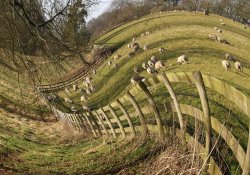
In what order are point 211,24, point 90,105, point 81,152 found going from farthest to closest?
point 211,24
point 90,105
point 81,152

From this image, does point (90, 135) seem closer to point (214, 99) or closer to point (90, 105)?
point (214, 99)

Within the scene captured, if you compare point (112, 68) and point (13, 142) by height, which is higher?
point (112, 68)

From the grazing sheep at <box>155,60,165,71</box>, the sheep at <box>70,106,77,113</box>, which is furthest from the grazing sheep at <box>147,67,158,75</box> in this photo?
the sheep at <box>70,106,77,113</box>

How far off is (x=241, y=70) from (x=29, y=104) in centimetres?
1427

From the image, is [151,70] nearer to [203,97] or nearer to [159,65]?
[159,65]

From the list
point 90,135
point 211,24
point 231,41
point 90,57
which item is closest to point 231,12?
point 211,24

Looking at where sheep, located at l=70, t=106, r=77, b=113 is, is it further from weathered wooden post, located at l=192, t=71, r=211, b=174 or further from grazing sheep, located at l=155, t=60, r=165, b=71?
weathered wooden post, located at l=192, t=71, r=211, b=174

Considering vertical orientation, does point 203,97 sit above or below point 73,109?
below

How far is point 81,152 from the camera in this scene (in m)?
12.2

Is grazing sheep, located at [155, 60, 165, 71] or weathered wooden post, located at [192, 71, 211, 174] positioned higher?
grazing sheep, located at [155, 60, 165, 71]

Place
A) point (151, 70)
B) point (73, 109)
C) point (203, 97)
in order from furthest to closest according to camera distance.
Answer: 1. point (73, 109)
2. point (151, 70)
3. point (203, 97)

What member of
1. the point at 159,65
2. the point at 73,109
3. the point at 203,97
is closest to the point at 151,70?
Answer: the point at 159,65

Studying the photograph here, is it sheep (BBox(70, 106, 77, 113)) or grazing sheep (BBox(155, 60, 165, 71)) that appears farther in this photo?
sheep (BBox(70, 106, 77, 113))

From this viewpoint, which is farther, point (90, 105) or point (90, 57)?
point (90, 57)
